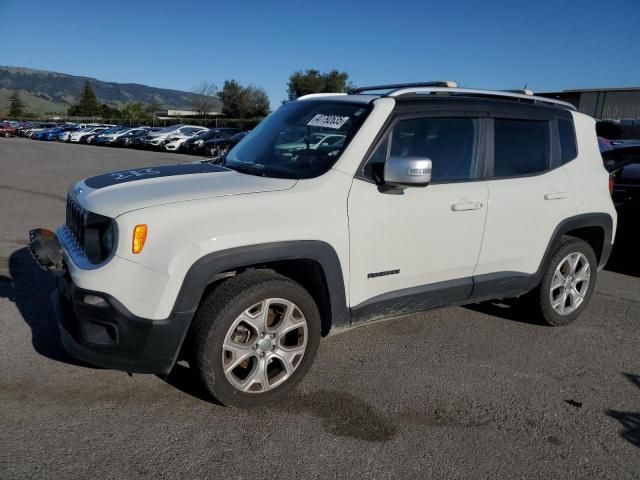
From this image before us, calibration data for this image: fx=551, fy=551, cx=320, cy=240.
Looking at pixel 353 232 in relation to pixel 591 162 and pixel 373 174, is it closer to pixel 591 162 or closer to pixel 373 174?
pixel 373 174

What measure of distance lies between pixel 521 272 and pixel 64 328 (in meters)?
3.27

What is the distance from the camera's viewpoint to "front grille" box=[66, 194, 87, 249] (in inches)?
127

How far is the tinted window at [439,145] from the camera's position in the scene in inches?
144

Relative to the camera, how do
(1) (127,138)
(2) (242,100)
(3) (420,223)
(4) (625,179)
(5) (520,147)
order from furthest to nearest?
(2) (242,100) → (1) (127,138) → (4) (625,179) → (5) (520,147) → (3) (420,223)

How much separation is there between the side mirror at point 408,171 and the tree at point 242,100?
73.9 metres

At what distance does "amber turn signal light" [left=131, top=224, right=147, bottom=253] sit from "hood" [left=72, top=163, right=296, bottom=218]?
0.14 metres

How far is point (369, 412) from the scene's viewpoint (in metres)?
3.29

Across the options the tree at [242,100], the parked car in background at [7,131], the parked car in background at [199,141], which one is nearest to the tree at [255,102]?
the tree at [242,100]

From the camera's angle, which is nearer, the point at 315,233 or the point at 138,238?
the point at 138,238

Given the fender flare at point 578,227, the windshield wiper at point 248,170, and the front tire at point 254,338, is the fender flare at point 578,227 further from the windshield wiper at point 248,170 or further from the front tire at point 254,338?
the windshield wiper at point 248,170

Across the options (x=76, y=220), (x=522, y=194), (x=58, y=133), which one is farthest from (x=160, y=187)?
(x=58, y=133)

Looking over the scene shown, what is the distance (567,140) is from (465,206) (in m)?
1.44

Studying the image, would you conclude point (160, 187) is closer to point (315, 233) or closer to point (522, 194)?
point (315, 233)

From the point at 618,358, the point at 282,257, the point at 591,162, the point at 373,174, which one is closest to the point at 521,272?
the point at 618,358
